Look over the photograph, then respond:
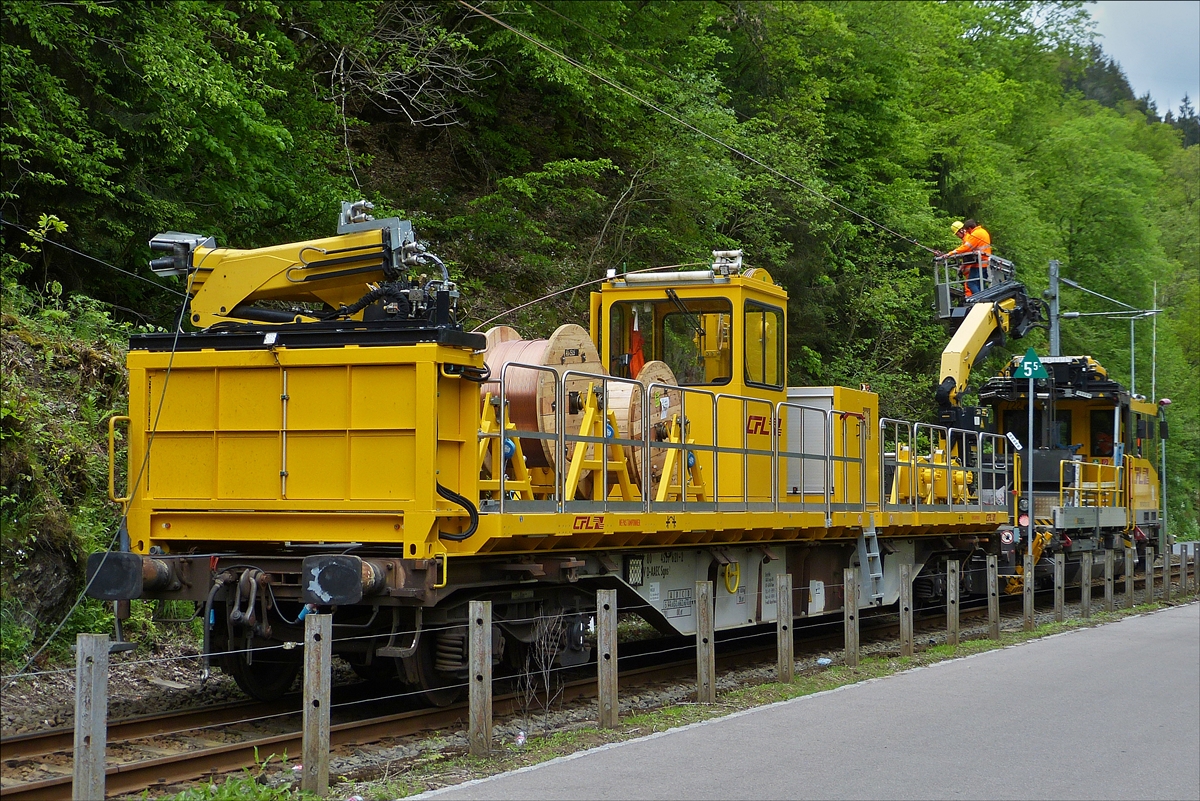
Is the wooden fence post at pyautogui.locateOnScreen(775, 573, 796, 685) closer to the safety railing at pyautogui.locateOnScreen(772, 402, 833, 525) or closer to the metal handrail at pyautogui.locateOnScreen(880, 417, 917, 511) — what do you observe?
the safety railing at pyautogui.locateOnScreen(772, 402, 833, 525)

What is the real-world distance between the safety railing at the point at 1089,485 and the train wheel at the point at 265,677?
619 inches

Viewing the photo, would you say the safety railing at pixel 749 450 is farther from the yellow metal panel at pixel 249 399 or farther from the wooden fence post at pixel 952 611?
the yellow metal panel at pixel 249 399

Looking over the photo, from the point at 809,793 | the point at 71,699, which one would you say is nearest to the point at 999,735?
the point at 809,793

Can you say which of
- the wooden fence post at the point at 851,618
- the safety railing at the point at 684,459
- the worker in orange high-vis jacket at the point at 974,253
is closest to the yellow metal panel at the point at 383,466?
the safety railing at the point at 684,459

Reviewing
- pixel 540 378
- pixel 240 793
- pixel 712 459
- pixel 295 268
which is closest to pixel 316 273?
pixel 295 268

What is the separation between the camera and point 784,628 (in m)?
12.4

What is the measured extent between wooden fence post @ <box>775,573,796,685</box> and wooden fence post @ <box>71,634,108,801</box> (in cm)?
720

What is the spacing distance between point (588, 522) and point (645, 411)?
4.35 ft

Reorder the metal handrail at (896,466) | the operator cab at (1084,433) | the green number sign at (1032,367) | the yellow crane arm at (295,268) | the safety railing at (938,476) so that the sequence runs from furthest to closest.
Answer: the operator cab at (1084,433) → the green number sign at (1032,367) → the safety railing at (938,476) → the metal handrail at (896,466) → the yellow crane arm at (295,268)

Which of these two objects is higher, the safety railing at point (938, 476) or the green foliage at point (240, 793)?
the safety railing at point (938, 476)

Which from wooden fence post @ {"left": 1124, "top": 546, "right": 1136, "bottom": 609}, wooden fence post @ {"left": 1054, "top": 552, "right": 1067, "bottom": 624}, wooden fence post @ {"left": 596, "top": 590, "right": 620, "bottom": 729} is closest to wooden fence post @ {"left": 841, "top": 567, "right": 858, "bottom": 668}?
wooden fence post @ {"left": 596, "top": 590, "right": 620, "bottom": 729}

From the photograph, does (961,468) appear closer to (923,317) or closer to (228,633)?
(228,633)

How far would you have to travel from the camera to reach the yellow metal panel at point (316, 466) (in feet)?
29.9

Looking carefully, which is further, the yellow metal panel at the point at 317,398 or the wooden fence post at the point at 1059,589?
the wooden fence post at the point at 1059,589
